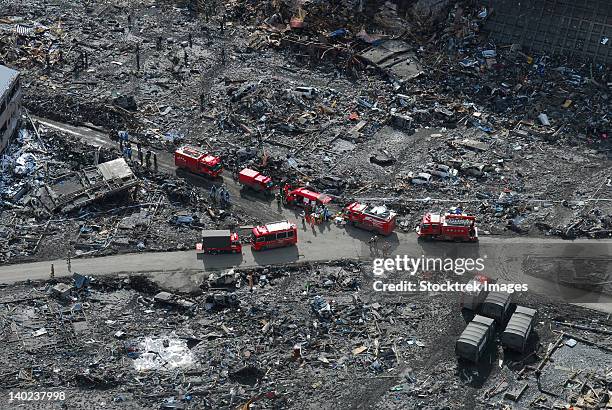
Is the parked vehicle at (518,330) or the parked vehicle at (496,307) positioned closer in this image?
the parked vehicle at (518,330)

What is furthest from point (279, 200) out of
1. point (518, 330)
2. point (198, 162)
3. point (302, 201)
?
point (518, 330)

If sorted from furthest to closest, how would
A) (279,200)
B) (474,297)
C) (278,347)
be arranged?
(279,200), (474,297), (278,347)

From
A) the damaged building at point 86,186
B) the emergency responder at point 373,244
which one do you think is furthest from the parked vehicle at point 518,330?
the damaged building at point 86,186

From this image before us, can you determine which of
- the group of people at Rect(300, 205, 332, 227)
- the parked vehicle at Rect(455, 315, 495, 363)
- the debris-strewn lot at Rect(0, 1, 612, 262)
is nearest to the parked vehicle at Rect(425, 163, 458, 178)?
the debris-strewn lot at Rect(0, 1, 612, 262)

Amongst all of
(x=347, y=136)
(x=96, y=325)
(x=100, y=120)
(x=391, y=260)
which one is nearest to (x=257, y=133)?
(x=347, y=136)

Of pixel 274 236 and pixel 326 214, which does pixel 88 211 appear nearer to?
pixel 274 236

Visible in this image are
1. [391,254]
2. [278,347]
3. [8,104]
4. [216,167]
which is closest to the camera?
[278,347]

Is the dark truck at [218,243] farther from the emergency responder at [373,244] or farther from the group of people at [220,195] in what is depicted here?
the emergency responder at [373,244]
